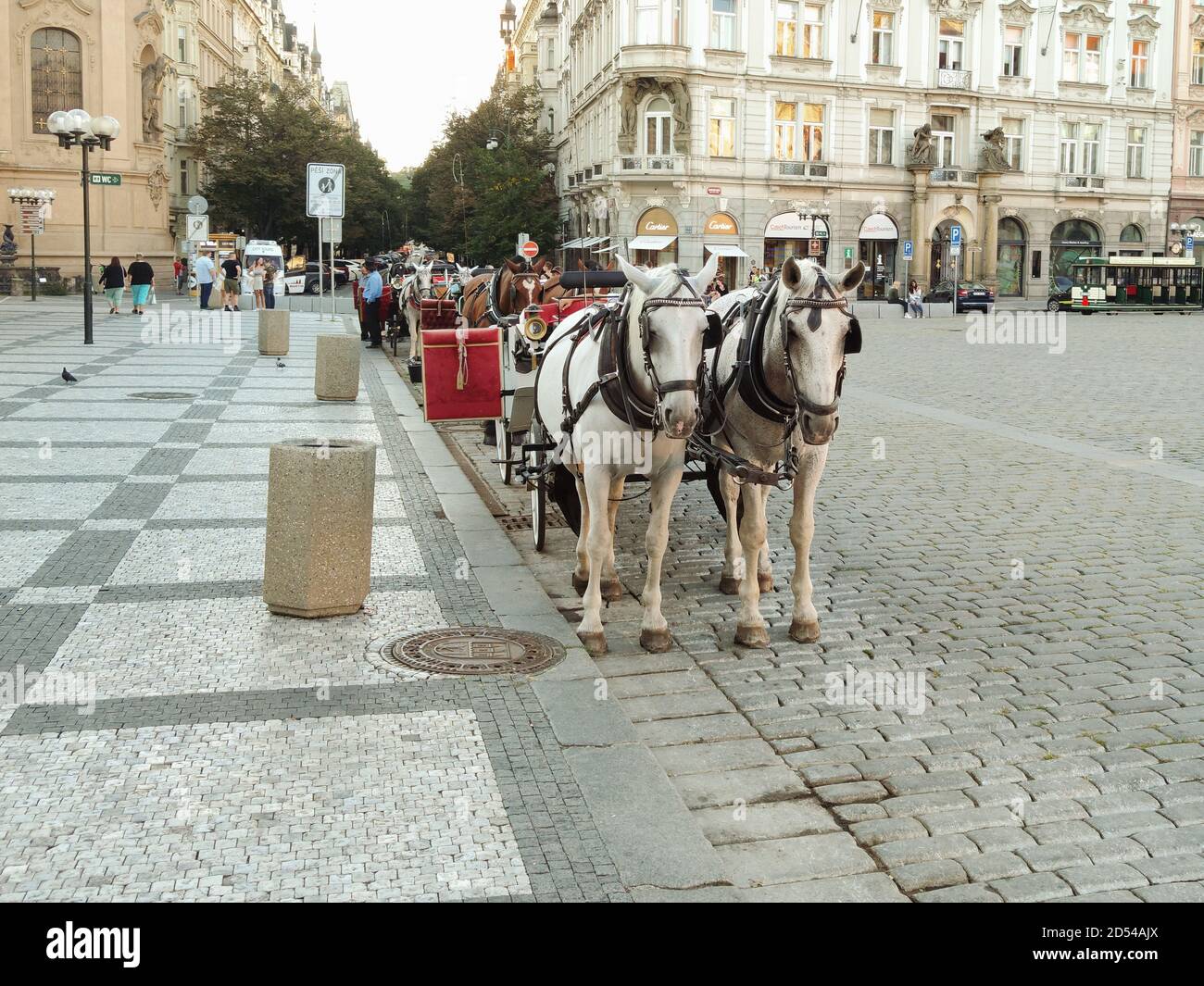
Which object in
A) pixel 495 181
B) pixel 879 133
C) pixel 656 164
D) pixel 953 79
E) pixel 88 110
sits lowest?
pixel 656 164

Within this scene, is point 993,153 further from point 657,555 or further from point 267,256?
point 657,555

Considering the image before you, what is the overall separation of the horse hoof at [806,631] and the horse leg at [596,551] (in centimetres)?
107

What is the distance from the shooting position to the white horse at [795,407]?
19.6 ft

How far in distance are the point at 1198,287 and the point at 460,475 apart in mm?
49267

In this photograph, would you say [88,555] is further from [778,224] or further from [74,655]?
[778,224]

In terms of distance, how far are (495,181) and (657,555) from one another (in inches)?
2522

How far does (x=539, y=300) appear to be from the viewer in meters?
13.2

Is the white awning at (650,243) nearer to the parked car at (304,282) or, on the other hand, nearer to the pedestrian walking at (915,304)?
the pedestrian walking at (915,304)

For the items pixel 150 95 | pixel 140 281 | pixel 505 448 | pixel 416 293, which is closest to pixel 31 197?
pixel 150 95

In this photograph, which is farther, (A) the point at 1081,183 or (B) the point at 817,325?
(A) the point at 1081,183

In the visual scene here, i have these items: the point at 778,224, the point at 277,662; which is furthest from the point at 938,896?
the point at 778,224

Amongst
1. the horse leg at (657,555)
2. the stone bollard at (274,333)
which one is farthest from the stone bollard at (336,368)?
the horse leg at (657,555)

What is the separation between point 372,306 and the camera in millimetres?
28391

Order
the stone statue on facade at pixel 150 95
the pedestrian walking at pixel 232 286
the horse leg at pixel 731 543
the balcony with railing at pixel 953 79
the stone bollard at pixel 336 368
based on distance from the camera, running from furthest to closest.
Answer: the balcony with railing at pixel 953 79 < the stone statue on facade at pixel 150 95 < the pedestrian walking at pixel 232 286 < the stone bollard at pixel 336 368 < the horse leg at pixel 731 543
